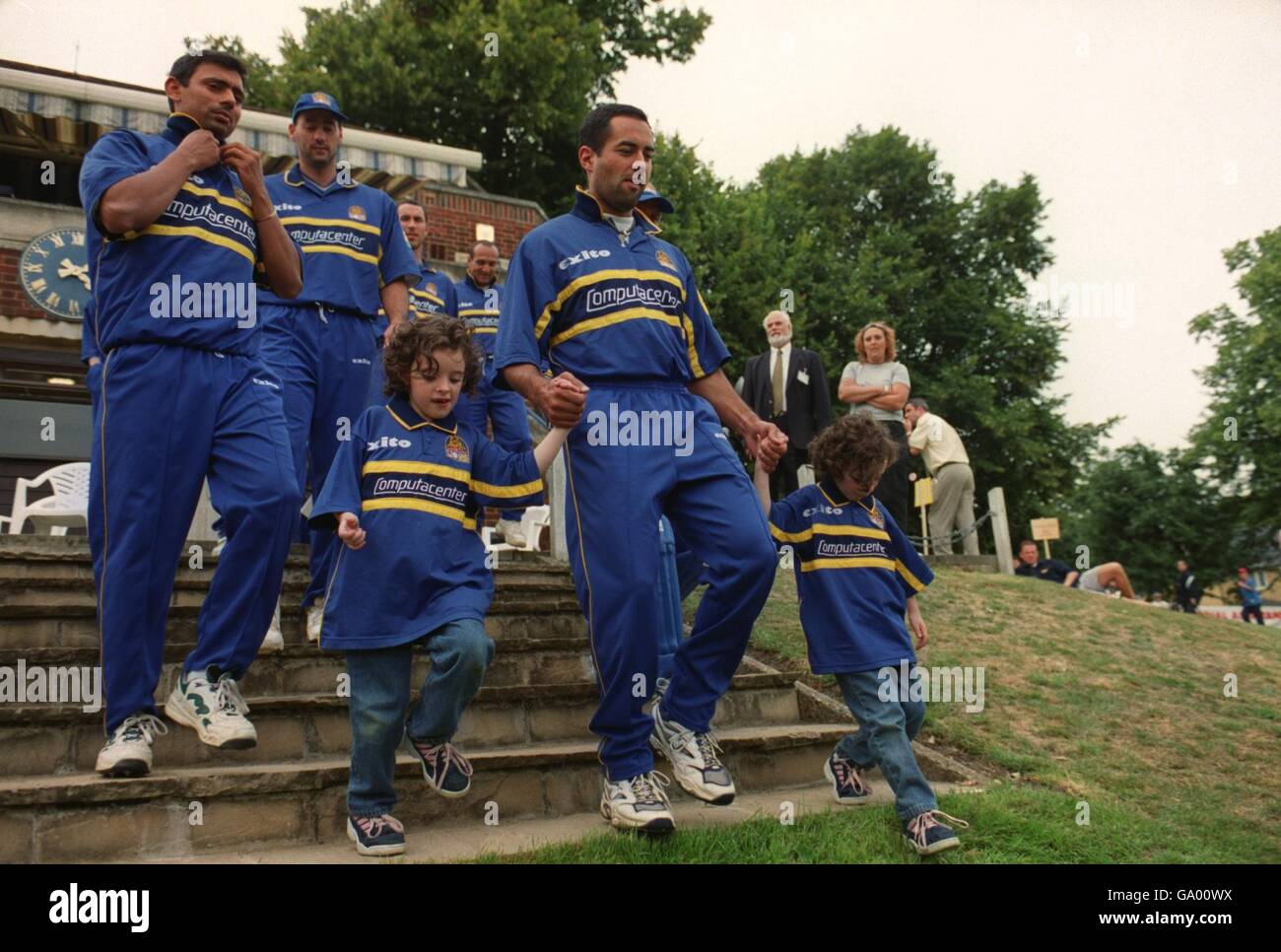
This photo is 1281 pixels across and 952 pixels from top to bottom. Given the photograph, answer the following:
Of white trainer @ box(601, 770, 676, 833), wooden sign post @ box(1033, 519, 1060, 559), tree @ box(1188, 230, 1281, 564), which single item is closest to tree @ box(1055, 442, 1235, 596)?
tree @ box(1188, 230, 1281, 564)

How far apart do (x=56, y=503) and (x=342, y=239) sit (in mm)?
4744

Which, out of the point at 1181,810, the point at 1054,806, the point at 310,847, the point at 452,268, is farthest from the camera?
the point at 452,268

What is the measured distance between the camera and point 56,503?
8266 mm

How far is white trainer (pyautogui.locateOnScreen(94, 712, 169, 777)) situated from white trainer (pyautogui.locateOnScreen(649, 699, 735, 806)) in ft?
5.42

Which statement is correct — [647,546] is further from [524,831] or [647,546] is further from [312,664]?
[312,664]

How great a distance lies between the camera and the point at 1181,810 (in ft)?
15.5

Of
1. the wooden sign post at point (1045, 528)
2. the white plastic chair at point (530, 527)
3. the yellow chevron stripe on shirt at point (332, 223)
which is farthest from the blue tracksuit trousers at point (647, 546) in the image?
the wooden sign post at point (1045, 528)

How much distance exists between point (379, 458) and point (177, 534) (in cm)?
74

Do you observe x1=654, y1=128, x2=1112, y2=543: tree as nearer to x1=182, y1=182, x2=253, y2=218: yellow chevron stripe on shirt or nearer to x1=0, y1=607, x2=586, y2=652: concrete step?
x1=0, y1=607, x2=586, y2=652: concrete step

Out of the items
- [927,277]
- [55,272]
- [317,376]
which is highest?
[927,277]

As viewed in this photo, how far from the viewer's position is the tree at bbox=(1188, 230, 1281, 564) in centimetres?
2853

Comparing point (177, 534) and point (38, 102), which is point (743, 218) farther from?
point (177, 534)

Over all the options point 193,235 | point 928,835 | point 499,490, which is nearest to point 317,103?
point 193,235
